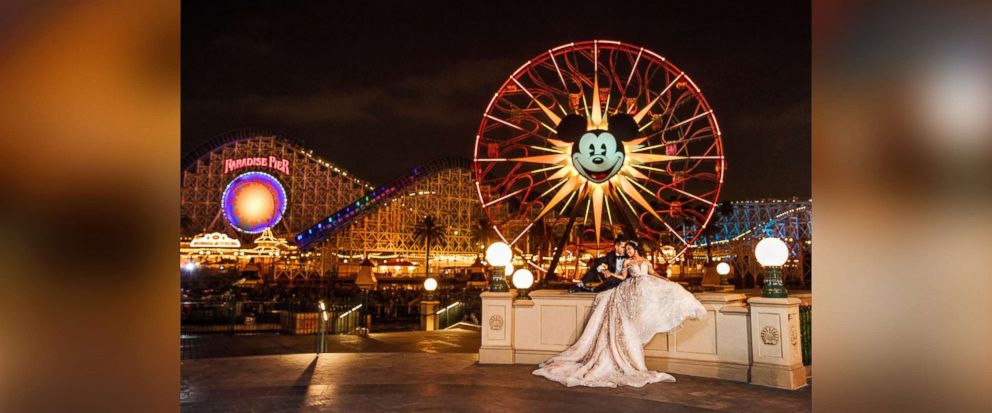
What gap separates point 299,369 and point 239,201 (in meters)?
34.8

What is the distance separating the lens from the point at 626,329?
8148 mm

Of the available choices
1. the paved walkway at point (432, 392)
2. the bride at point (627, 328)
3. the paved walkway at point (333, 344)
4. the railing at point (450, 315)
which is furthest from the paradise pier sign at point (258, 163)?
the bride at point (627, 328)

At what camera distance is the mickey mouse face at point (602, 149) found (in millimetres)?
11539

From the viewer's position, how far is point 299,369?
9180mm

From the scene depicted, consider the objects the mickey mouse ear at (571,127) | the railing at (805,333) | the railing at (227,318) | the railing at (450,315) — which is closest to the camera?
the railing at (805,333)

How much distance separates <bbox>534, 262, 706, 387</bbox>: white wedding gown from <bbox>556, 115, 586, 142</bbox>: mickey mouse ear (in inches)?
156

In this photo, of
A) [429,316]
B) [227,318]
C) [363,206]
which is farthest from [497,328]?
[363,206]

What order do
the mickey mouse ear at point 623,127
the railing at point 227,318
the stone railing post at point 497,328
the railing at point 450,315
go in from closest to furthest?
the stone railing post at point 497,328
the mickey mouse ear at point 623,127
the railing at point 227,318
the railing at point 450,315

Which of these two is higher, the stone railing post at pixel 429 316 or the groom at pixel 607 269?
the groom at pixel 607 269

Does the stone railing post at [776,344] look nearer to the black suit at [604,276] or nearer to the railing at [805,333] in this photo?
the railing at [805,333]

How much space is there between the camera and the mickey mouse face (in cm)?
1154

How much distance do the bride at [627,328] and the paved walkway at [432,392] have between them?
249mm
